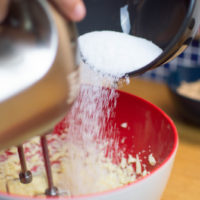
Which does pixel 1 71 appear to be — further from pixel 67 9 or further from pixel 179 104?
pixel 179 104

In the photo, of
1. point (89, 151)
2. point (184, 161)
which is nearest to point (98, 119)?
point (89, 151)

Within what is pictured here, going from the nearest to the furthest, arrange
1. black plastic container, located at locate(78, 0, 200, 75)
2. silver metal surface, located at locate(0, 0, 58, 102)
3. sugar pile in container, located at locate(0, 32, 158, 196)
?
silver metal surface, located at locate(0, 0, 58, 102), black plastic container, located at locate(78, 0, 200, 75), sugar pile in container, located at locate(0, 32, 158, 196)

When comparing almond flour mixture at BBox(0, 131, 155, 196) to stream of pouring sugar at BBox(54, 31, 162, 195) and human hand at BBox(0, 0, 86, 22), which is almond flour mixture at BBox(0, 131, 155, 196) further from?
human hand at BBox(0, 0, 86, 22)

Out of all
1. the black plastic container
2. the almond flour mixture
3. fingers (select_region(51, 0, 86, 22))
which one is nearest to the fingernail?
fingers (select_region(51, 0, 86, 22))

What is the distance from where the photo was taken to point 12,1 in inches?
11.9

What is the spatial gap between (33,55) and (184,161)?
0.51m

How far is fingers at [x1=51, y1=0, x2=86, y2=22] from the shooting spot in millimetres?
306

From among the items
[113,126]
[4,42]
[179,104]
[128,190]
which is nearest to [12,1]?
[4,42]

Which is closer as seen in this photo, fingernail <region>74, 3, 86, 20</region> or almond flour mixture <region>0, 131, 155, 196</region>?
fingernail <region>74, 3, 86, 20</region>

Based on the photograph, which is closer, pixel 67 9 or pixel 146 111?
pixel 67 9

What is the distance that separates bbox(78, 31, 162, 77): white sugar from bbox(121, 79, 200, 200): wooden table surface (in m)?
0.25

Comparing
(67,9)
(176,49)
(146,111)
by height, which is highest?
(67,9)

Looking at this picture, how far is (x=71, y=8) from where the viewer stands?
→ 309 mm

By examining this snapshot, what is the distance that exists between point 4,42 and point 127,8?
11.4 inches
